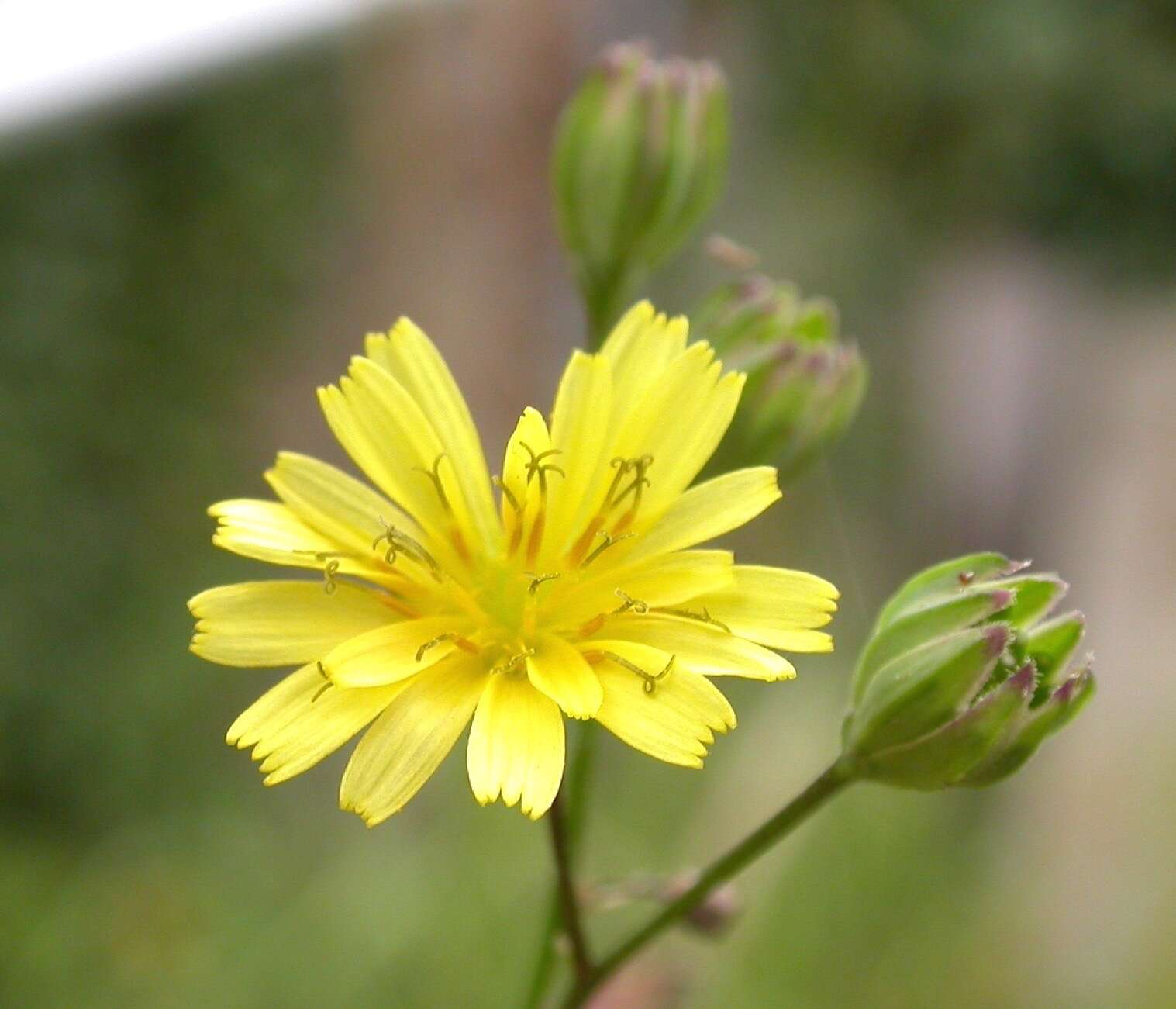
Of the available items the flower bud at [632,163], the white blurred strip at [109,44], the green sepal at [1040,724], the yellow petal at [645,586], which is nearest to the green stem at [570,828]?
the yellow petal at [645,586]

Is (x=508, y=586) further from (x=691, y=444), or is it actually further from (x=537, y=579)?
(x=691, y=444)

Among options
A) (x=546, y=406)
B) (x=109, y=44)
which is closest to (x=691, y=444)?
(x=109, y=44)

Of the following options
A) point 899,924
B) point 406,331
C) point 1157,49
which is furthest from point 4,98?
point 1157,49

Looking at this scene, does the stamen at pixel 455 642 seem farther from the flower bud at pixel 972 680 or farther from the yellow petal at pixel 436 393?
the flower bud at pixel 972 680

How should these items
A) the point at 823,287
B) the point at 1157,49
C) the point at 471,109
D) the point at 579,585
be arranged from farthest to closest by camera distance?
the point at 471,109, the point at 823,287, the point at 1157,49, the point at 579,585

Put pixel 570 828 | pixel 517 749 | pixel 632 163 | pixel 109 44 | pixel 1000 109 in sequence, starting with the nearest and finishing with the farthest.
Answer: pixel 517 749 → pixel 570 828 → pixel 632 163 → pixel 109 44 → pixel 1000 109

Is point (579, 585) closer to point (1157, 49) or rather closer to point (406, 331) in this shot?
point (406, 331)
